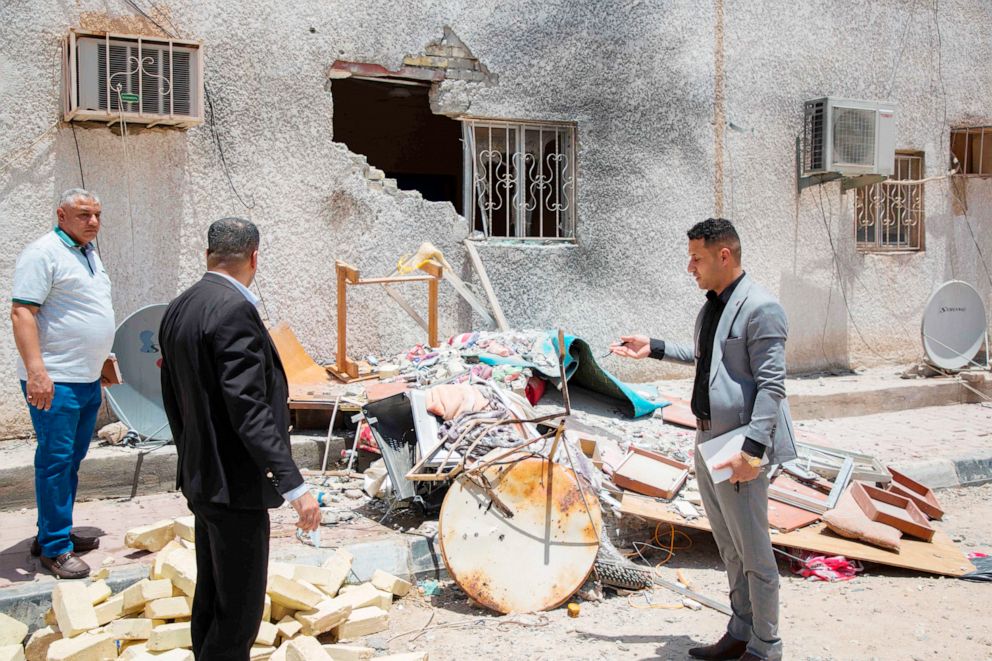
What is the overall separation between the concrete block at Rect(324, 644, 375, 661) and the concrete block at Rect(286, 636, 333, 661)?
81mm

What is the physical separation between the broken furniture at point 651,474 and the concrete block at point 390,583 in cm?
164

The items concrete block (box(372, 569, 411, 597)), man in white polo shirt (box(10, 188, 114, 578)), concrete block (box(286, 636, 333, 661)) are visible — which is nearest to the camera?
concrete block (box(286, 636, 333, 661))

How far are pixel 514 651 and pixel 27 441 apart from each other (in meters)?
4.24

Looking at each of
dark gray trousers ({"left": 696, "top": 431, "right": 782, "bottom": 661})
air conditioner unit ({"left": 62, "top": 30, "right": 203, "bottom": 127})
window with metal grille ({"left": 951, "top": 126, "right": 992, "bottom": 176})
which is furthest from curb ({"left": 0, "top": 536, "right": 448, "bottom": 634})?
window with metal grille ({"left": 951, "top": 126, "right": 992, "bottom": 176})

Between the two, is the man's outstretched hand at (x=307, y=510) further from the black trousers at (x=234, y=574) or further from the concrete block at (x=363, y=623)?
the concrete block at (x=363, y=623)

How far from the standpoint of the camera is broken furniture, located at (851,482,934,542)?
5.30m

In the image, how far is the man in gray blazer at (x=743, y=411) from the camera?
3486 millimetres

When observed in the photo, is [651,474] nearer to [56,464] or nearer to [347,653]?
[347,653]

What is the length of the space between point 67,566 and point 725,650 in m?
3.19

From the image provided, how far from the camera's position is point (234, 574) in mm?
2941

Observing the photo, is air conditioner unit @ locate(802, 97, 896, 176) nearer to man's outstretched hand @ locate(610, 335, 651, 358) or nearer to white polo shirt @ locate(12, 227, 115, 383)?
man's outstretched hand @ locate(610, 335, 651, 358)

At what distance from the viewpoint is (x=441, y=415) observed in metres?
5.48

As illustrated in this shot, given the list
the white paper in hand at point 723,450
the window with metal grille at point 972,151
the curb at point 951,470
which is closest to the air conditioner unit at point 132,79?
the white paper in hand at point 723,450

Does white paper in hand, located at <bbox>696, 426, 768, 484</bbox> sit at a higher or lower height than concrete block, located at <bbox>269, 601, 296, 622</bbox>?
higher
